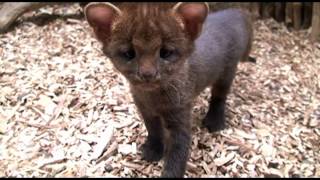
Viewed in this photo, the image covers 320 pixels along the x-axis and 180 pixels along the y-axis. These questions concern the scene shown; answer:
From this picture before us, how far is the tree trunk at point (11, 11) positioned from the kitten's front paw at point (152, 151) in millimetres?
2310

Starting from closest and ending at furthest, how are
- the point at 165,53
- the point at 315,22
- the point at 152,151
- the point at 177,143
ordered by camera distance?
the point at 165,53
the point at 177,143
the point at 152,151
the point at 315,22

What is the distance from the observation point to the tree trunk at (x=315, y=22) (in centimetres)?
594

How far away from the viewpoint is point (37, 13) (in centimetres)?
595

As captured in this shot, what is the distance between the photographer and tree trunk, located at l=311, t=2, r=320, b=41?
5.94 metres

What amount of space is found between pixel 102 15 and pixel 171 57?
1.60 feet

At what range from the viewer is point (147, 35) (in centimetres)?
308

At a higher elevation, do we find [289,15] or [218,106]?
[289,15]

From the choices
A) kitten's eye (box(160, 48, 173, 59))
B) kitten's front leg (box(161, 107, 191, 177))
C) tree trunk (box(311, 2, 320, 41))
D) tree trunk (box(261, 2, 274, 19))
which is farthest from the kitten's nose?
tree trunk (box(261, 2, 274, 19))

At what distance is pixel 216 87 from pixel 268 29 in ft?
6.75

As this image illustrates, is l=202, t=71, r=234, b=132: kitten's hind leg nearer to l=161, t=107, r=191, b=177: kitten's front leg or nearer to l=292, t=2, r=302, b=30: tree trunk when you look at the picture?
l=161, t=107, r=191, b=177: kitten's front leg

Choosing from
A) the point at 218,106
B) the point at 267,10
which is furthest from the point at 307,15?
the point at 218,106

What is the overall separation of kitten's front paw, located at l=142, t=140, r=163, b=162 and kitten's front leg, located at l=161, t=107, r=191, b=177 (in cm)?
33

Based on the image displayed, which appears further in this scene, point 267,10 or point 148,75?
point 267,10

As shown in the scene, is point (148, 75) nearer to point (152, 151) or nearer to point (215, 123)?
point (152, 151)
